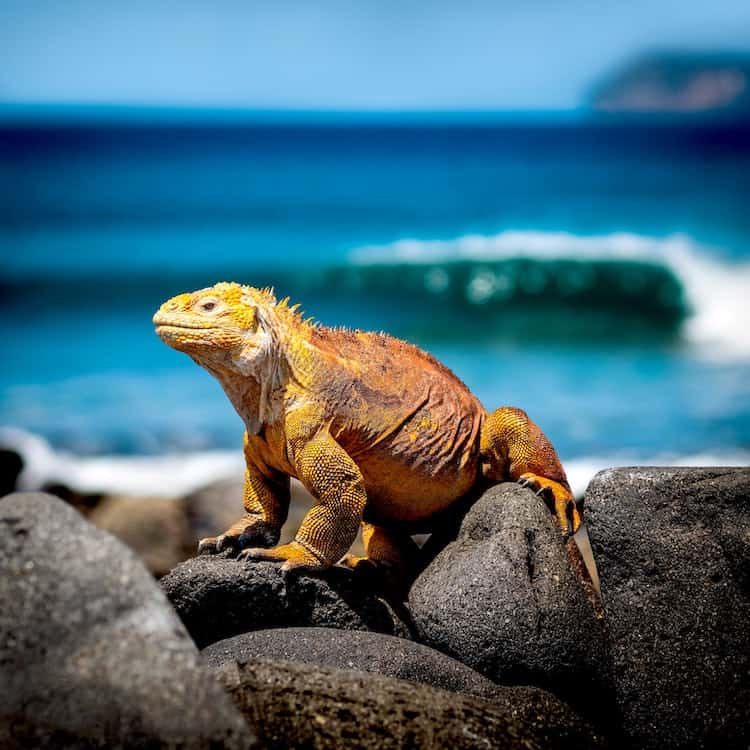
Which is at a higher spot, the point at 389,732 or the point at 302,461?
the point at 302,461

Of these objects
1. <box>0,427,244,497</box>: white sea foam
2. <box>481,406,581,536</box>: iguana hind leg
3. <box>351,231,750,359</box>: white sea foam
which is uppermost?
<box>481,406,581,536</box>: iguana hind leg

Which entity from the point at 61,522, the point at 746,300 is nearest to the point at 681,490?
the point at 61,522

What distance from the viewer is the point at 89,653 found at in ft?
11.1

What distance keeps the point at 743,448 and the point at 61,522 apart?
39.7 ft

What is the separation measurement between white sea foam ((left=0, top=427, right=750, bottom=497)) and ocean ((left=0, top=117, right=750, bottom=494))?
81 centimetres

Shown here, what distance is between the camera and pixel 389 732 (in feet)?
12.5

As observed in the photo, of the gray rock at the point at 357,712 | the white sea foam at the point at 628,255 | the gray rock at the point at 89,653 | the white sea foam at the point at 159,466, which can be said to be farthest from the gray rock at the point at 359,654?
the white sea foam at the point at 628,255

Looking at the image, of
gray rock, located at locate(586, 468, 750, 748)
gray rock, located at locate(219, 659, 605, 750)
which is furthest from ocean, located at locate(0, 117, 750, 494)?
gray rock, located at locate(219, 659, 605, 750)

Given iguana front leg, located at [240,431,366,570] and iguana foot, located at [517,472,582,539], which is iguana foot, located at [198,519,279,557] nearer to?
iguana front leg, located at [240,431,366,570]

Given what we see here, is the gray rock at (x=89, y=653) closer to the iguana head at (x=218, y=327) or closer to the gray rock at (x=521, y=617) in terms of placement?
the iguana head at (x=218, y=327)

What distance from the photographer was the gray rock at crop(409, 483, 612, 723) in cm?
483

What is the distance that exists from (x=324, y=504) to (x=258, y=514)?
674 millimetres

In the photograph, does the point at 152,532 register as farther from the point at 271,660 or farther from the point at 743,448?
the point at 743,448

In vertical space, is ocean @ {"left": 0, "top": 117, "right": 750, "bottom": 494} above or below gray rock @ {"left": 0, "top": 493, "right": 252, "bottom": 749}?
below
